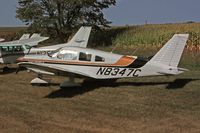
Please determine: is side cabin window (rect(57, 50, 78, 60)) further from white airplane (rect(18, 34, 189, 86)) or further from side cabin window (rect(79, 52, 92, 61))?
side cabin window (rect(79, 52, 92, 61))

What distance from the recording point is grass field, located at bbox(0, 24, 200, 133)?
10152 mm

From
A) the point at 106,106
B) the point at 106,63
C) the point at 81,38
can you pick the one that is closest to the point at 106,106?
the point at 106,106

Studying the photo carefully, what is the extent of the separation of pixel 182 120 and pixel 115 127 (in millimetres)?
1669

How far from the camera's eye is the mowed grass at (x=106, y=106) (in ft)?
33.4

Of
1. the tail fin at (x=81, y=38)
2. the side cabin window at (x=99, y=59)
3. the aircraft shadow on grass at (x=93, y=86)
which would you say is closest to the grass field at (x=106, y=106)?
the aircraft shadow on grass at (x=93, y=86)

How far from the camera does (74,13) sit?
41281 mm

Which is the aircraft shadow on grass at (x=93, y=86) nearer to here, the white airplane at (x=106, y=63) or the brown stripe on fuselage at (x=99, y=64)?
the white airplane at (x=106, y=63)

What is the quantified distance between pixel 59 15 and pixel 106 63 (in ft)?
86.0

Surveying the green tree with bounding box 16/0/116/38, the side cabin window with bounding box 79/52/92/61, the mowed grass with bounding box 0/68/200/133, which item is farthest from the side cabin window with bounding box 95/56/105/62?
the green tree with bounding box 16/0/116/38

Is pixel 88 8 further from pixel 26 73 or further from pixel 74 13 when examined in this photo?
pixel 26 73

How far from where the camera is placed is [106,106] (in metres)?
12.3

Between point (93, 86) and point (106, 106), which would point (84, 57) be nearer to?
point (93, 86)

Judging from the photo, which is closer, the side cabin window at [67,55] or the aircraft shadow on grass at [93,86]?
the aircraft shadow on grass at [93,86]

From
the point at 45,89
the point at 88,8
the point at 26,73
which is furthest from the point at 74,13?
the point at 45,89
